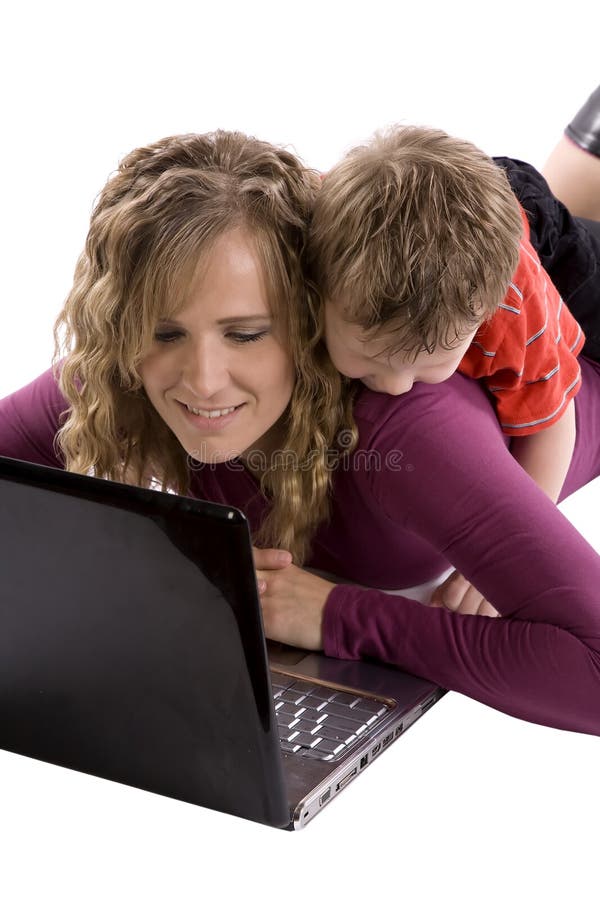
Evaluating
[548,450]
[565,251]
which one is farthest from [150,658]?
[565,251]

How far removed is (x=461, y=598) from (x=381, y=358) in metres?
0.60

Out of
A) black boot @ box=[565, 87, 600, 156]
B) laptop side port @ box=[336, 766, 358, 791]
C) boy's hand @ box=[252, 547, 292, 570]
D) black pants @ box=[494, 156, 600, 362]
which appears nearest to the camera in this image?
laptop side port @ box=[336, 766, 358, 791]

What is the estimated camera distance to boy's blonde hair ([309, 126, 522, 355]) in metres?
1.86

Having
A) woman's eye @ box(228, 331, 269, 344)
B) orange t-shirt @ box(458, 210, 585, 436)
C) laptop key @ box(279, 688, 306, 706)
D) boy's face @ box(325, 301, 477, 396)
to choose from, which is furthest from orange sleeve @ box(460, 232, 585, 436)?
laptop key @ box(279, 688, 306, 706)

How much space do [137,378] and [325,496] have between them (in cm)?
39

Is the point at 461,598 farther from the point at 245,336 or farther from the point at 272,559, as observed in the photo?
the point at 245,336

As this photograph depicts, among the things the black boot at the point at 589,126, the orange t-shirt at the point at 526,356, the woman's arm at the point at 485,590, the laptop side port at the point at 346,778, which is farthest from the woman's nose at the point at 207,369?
the black boot at the point at 589,126

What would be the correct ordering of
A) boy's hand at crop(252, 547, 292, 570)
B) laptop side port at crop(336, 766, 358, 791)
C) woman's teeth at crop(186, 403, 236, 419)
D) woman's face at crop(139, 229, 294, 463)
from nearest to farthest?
laptop side port at crop(336, 766, 358, 791) < woman's face at crop(139, 229, 294, 463) < woman's teeth at crop(186, 403, 236, 419) < boy's hand at crop(252, 547, 292, 570)

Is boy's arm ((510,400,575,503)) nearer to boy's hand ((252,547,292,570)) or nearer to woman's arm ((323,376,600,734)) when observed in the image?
woman's arm ((323,376,600,734))

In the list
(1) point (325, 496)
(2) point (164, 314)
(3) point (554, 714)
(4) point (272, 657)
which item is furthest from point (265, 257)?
(3) point (554, 714)

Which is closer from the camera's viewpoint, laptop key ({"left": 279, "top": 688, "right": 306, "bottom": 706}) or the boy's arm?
laptop key ({"left": 279, "top": 688, "right": 306, "bottom": 706})

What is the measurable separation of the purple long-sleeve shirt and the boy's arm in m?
0.19

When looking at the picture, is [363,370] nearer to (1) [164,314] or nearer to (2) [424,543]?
(1) [164,314]

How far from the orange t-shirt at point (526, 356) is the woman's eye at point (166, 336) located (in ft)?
1.60
